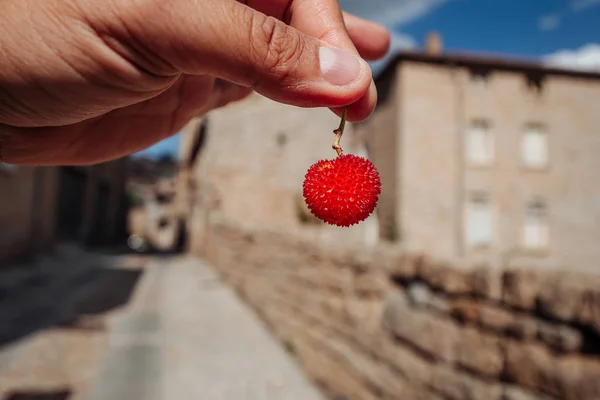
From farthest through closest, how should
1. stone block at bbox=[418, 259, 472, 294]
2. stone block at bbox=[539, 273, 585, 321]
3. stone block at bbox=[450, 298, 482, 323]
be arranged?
stone block at bbox=[418, 259, 472, 294] < stone block at bbox=[450, 298, 482, 323] < stone block at bbox=[539, 273, 585, 321]

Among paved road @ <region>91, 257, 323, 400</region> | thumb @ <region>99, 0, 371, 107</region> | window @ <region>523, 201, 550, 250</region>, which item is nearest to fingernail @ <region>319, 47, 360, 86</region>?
thumb @ <region>99, 0, 371, 107</region>

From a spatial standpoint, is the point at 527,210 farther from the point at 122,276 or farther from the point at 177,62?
the point at 177,62

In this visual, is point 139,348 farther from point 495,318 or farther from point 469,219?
point 469,219

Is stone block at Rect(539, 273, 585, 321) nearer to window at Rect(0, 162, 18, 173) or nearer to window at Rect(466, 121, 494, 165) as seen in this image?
window at Rect(0, 162, 18, 173)

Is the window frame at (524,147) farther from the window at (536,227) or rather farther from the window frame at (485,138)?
the window at (536,227)

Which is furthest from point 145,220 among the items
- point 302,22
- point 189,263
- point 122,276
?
point 302,22

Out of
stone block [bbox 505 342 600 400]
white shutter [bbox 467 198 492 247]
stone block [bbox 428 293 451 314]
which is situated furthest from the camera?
white shutter [bbox 467 198 492 247]
